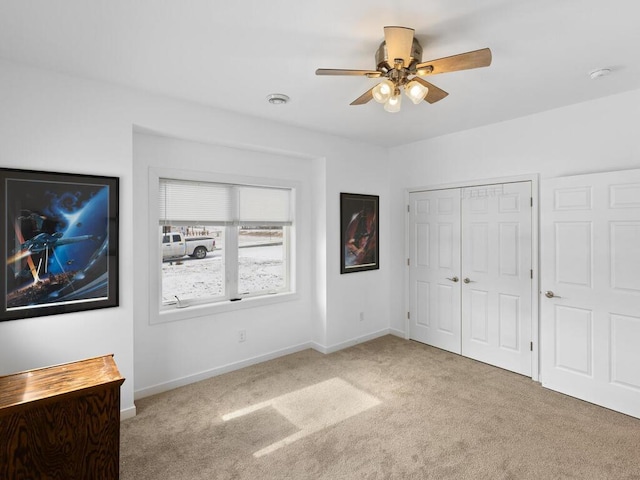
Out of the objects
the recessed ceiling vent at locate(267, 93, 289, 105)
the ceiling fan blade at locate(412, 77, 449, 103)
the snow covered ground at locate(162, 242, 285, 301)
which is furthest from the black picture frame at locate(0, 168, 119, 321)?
the ceiling fan blade at locate(412, 77, 449, 103)

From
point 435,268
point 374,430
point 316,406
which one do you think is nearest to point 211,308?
point 316,406

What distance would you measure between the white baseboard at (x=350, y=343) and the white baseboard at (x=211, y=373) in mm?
137

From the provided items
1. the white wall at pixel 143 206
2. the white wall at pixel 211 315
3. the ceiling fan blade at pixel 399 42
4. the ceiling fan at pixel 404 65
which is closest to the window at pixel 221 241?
the white wall at pixel 211 315

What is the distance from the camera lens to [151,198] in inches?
124

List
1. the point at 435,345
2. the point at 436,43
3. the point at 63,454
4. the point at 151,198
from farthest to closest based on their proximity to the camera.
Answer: the point at 435,345 → the point at 151,198 → the point at 436,43 → the point at 63,454

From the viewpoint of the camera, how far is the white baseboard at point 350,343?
13.8 ft

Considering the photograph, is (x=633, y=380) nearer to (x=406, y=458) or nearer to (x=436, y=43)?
(x=406, y=458)

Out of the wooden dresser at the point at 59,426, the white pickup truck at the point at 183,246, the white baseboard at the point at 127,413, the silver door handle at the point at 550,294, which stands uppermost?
the white pickup truck at the point at 183,246

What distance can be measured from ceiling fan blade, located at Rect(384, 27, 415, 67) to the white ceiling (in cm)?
12

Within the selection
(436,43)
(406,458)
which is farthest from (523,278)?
(436,43)

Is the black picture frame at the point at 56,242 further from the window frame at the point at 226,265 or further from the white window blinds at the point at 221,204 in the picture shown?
the white window blinds at the point at 221,204

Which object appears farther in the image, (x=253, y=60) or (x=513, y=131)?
(x=513, y=131)

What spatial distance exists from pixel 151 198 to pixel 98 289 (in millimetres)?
917

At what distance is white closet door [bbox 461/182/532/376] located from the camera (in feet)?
11.6
